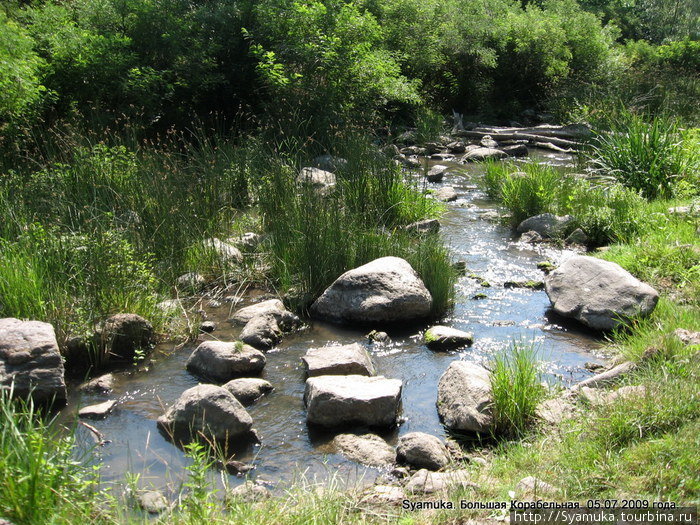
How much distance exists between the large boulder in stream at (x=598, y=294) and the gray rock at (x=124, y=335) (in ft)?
11.8

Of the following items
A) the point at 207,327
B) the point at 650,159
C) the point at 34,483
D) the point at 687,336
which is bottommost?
the point at 207,327

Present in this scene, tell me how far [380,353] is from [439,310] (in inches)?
37.0

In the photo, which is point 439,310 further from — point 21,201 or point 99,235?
point 21,201

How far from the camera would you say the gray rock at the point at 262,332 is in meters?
5.58

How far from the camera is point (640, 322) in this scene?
5.25 m

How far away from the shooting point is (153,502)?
11.1 feet

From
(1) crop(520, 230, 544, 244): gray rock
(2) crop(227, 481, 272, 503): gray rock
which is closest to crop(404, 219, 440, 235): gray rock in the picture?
(1) crop(520, 230, 544, 244): gray rock

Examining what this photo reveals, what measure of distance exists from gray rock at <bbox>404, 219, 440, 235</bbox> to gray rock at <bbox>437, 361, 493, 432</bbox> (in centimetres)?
307

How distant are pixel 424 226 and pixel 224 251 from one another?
7.81ft

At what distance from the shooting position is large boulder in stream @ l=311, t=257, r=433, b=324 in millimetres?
5941

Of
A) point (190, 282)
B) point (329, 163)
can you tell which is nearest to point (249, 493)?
point (190, 282)

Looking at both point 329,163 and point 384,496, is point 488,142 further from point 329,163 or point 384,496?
point 384,496

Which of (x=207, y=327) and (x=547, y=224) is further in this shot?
(x=547, y=224)

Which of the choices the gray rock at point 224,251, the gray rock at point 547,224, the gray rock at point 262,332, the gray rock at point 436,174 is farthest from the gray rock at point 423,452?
the gray rock at point 436,174
